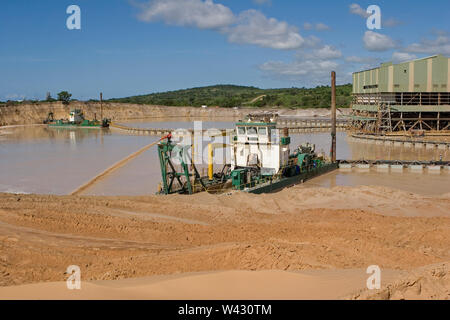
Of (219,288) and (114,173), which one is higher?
(219,288)

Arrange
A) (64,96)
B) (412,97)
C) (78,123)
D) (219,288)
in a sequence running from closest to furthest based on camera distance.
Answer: (219,288) → (412,97) → (78,123) → (64,96)

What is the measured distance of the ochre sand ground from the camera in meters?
6.65

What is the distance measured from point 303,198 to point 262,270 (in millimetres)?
9946

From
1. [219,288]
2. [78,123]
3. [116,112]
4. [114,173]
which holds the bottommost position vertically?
[114,173]

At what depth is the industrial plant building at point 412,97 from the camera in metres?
49.9

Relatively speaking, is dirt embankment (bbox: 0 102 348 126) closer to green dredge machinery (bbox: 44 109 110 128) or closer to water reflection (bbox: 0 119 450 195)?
green dredge machinery (bbox: 44 109 110 128)

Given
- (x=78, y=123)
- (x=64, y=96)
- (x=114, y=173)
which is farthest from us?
(x=64, y=96)

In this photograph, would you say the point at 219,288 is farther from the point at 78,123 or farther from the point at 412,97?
the point at 78,123

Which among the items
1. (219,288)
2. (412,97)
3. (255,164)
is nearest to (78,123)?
(412,97)

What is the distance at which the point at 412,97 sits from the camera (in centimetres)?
5166

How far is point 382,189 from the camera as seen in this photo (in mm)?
17938

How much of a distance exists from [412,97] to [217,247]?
1949 inches

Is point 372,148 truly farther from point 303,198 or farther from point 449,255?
point 449,255

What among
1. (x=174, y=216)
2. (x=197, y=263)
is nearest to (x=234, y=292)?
(x=197, y=263)
